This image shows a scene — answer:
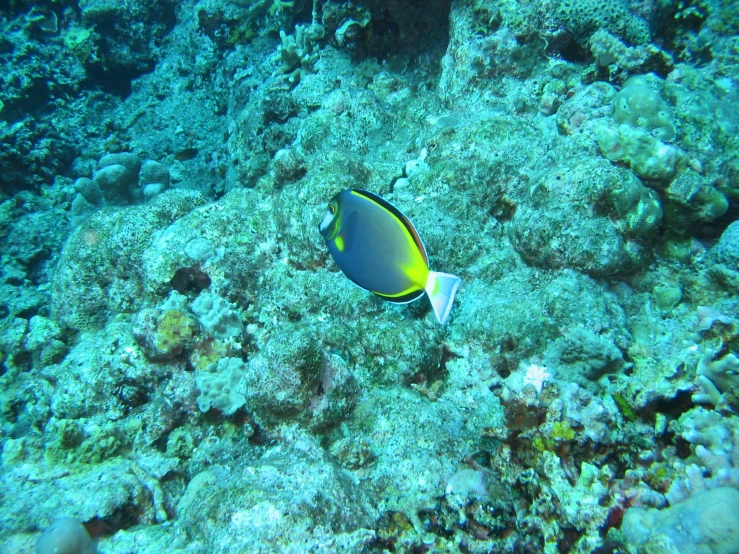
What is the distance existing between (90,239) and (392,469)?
14.2 feet

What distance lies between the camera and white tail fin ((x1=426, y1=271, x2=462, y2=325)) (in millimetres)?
1790

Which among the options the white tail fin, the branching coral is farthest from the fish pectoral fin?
the branching coral

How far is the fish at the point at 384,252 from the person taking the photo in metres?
1.80

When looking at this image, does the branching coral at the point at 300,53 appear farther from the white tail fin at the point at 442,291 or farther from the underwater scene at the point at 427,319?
the white tail fin at the point at 442,291

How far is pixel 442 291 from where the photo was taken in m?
1.80

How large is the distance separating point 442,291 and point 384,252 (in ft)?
1.06

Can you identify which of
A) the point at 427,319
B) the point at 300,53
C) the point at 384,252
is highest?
the point at 300,53

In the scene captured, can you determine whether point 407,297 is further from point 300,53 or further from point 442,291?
point 300,53

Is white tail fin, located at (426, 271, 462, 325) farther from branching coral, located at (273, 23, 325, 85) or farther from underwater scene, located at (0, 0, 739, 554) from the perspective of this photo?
branching coral, located at (273, 23, 325, 85)

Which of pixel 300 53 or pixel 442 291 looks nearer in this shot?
pixel 442 291

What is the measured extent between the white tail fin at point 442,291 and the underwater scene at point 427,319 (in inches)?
0.4

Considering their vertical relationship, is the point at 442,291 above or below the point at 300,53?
below

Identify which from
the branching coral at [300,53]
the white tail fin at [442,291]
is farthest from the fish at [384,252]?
the branching coral at [300,53]

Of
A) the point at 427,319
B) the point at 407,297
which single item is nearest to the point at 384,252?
the point at 407,297
